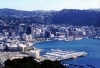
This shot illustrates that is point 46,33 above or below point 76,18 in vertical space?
below

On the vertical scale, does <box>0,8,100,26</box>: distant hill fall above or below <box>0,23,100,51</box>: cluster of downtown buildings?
above

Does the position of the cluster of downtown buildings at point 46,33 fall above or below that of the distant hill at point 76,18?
below

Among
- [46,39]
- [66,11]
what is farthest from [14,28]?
[66,11]

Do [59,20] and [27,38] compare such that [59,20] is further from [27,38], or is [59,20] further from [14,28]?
[27,38]

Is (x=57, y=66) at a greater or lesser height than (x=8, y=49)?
greater

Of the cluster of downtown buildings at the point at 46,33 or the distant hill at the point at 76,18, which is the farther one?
the distant hill at the point at 76,18

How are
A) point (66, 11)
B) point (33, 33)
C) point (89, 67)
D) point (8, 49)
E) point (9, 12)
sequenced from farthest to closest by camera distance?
point (9, 12), point (66, 11), point (33, 33), point (8, 49), point (89, 67)

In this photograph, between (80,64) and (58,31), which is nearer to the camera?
(80,64)

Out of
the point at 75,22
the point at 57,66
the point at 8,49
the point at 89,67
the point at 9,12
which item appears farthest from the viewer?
the point at 9,12

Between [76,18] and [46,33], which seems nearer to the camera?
[46,33]

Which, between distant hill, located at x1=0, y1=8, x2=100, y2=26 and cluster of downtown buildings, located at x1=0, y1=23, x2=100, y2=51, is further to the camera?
distant hill, located at x1=0, y1=8, x2=100, y2=26
